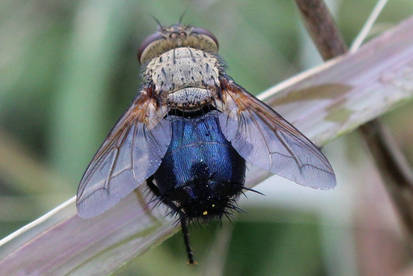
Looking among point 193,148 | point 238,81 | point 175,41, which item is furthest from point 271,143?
point 238,81

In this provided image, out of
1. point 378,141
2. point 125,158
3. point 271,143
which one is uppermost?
point 125,158

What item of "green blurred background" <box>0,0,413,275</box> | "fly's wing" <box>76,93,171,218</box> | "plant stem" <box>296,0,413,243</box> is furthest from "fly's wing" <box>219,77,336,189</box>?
"green blurred background" <box>0,0,413,275</box>

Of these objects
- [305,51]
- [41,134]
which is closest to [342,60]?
[305,51]

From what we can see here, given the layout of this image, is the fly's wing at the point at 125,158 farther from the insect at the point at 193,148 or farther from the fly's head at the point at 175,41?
the fly's head at the point at 175,41

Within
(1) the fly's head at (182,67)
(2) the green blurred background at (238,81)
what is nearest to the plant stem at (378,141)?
(1) the fly's head at (182,67)

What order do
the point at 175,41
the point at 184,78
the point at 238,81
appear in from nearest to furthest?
1. the point at 184,78
2. the point at 175,41
3. the point at 238,81

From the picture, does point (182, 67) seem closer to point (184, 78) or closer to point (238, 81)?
point (184, 78)
